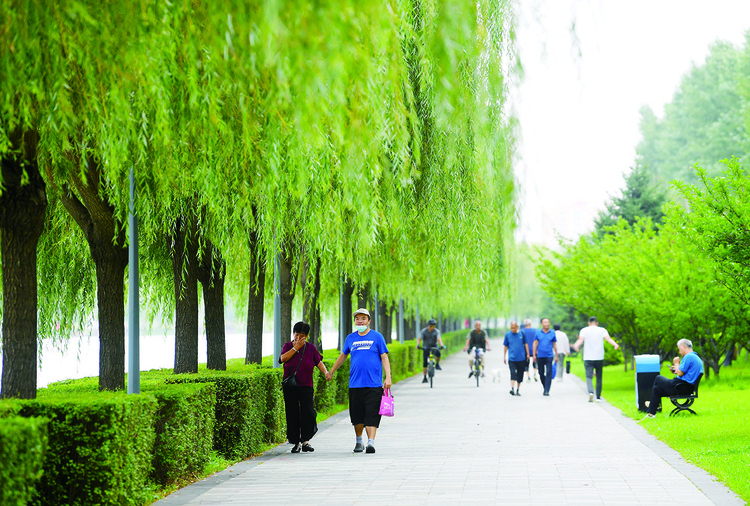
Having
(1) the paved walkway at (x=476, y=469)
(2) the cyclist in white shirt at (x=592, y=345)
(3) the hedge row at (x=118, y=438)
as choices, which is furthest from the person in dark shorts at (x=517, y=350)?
(3) the hedge row at (x=118, y=438)

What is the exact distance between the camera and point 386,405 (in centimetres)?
1210

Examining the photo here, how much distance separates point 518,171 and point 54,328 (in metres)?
6.91

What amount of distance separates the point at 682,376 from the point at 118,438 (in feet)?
38.3

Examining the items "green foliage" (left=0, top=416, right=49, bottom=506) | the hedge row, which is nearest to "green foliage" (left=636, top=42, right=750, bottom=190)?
the hedge row

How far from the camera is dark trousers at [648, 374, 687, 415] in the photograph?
16047 mm

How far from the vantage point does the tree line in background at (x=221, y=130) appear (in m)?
5.64

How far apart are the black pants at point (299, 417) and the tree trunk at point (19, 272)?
182 inches

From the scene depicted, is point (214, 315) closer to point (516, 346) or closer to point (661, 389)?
point (661, 389)

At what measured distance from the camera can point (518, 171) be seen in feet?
36.8

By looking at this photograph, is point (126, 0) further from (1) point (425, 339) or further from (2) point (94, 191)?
(1) point (425, 339)

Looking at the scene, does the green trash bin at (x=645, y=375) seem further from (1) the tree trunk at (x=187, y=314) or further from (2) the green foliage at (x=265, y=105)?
(1) the tree trunk at (x=187, y=314)

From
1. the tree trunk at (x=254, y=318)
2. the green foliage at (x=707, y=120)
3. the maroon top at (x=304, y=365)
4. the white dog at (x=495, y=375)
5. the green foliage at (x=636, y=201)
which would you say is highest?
the green foliage at (x=707, y=120)

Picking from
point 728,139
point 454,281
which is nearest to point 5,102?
point 454,281

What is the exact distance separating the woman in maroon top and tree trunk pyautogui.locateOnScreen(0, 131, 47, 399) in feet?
14.9
